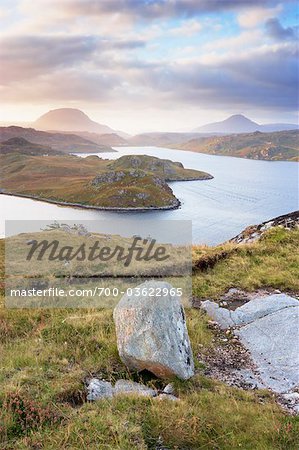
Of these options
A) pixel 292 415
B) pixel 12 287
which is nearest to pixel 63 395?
pixel 292 415

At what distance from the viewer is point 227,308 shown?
1537 cm

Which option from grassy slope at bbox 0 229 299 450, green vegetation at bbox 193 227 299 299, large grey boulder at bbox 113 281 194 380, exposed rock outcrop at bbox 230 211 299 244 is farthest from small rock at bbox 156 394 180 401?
exposed rock outcrop at bbox 230 211 299 244

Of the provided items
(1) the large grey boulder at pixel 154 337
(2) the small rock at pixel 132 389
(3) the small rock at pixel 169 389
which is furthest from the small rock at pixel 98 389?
(3) the small rock at pixel 169 389

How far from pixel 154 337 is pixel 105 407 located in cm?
208

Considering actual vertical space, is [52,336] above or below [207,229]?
above

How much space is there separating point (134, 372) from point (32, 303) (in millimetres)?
7747

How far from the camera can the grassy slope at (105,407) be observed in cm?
709

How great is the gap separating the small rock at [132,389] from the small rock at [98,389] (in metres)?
0.17

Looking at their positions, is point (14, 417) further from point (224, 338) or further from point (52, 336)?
point (224, 338)

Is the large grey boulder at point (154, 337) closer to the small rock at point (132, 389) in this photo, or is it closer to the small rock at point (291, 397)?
the small rock at point (132, 389)

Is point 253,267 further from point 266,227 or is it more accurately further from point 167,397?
point 167,397

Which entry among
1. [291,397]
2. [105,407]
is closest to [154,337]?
[105,407]

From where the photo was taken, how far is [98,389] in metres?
8.93

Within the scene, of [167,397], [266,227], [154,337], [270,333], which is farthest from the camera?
[266,227]
